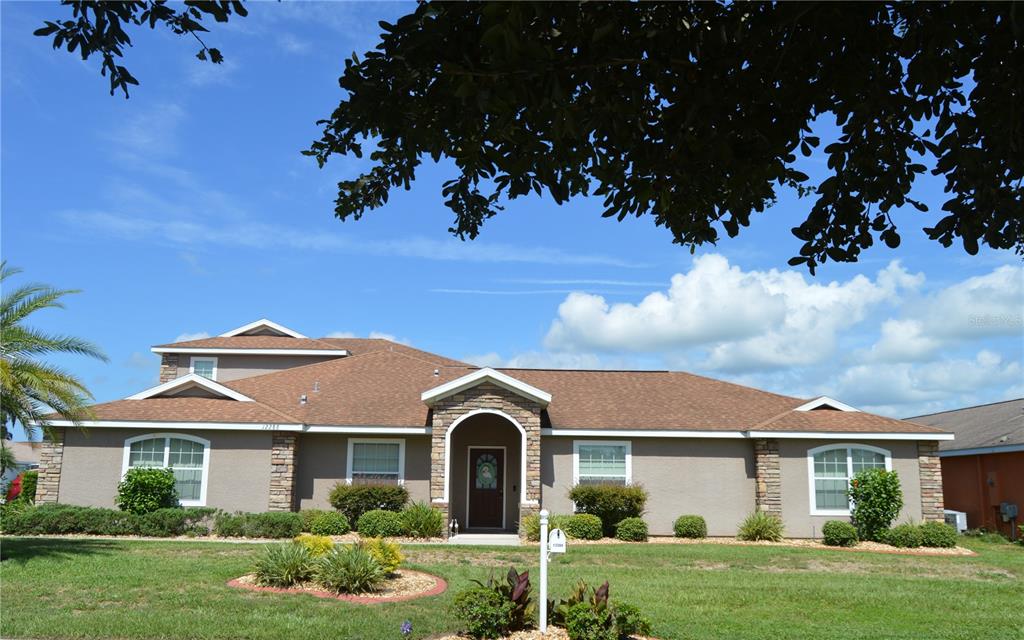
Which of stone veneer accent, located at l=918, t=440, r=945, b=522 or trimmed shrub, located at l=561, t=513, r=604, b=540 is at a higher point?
stone veneer accent, located at l=918, t=440, r=945, b=522

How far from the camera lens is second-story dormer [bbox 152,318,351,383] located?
2805cm

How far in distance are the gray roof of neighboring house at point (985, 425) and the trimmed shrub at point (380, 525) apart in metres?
17.9

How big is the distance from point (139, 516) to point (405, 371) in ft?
30.2

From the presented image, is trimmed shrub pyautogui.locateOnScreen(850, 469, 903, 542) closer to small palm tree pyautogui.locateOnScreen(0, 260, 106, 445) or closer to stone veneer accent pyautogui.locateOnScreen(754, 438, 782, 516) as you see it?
stone veneer accent pyautogui.locateOnScreen(754, 438, 782, 516)

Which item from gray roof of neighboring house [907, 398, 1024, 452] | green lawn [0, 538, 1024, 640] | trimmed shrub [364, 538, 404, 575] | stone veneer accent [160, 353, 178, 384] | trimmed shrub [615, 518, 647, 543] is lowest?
green lawn [0, 538, 1024, 640]

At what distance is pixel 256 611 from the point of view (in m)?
9.68

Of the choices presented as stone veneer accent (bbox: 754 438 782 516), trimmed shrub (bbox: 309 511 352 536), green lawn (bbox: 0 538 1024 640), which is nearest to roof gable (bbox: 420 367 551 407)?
trimmed shrub (bbox: 309 511 352 536)

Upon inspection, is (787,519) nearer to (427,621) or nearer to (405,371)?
(405,371)

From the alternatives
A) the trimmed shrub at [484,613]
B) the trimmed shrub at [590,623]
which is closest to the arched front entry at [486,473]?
the trimmed shrub at [484,613]

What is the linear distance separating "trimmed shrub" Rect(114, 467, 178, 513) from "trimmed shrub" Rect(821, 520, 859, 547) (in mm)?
16354

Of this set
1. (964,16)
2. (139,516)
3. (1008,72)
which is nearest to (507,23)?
(964,16)

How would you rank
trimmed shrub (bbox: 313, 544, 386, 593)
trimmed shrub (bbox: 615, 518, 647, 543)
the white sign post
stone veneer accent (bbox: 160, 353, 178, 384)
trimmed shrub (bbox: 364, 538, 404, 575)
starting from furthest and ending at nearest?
stone veneer accent (bbox: 160, 353, 178, 384), trimmed shrub (bbox: 615, 518, 647, 543), trimmed shrub (bbox: 364, 538, 404, 575), trimmed shrub (bbox: 313, 544, 386, 593), the white sign post

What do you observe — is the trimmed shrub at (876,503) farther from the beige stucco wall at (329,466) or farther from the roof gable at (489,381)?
the beige stucco wall at (329,466)

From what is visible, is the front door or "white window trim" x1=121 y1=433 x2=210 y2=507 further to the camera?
the front door
